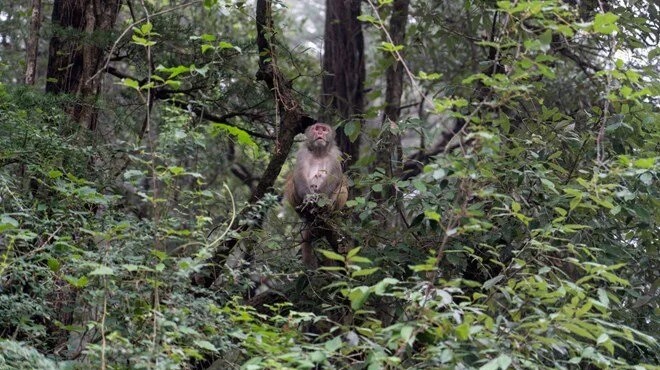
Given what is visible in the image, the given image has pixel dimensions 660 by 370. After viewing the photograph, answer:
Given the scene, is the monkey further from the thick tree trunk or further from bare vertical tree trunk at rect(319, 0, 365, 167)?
bare vertical tree trunk at rect(319, 0, 365, 167)

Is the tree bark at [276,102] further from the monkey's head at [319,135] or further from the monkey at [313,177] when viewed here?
the monkey's head at [319,135]

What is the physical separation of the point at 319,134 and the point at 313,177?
362mm

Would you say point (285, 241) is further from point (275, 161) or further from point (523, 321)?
point (523, 321)

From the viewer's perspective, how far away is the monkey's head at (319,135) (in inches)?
324

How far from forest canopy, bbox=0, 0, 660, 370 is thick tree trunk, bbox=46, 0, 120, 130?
18mm

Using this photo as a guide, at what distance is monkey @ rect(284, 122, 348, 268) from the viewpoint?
23.9 ft

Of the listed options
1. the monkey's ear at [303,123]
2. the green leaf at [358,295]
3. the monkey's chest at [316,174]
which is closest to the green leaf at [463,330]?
the green leaf at [358,295]

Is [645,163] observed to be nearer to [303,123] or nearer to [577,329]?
[577,329]

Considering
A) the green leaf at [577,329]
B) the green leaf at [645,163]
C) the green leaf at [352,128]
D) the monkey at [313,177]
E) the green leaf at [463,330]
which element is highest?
the green leaf at [645,163]

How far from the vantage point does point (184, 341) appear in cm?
486

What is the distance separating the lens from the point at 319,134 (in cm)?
823

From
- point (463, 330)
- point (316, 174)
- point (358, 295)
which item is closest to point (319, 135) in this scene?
point (316, 174)

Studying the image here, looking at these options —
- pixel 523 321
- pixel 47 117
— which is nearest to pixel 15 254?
pixel 47 117

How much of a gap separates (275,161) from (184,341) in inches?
93.1
